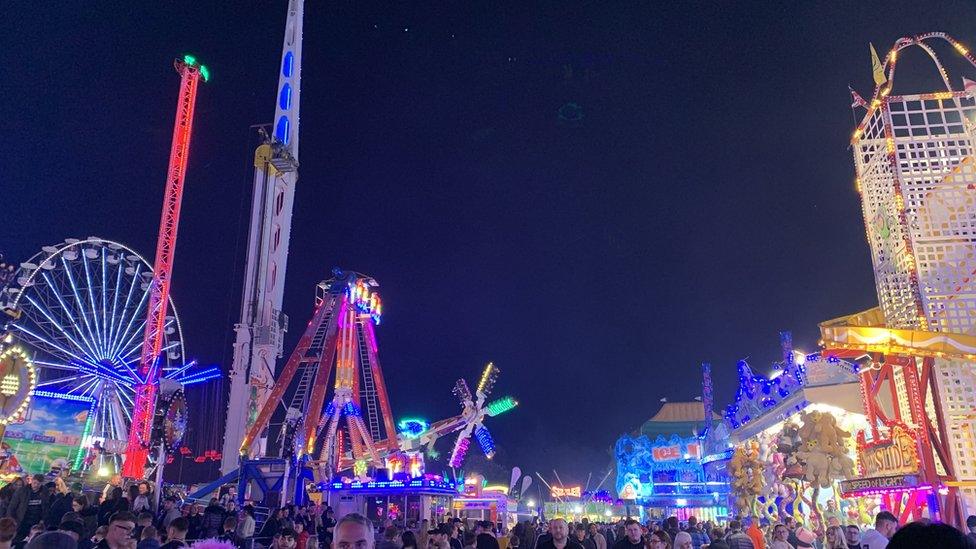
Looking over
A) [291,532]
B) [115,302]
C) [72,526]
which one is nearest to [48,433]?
[115,302]

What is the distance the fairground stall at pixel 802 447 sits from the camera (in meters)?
22.2

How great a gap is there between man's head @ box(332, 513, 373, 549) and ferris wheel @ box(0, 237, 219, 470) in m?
34.2

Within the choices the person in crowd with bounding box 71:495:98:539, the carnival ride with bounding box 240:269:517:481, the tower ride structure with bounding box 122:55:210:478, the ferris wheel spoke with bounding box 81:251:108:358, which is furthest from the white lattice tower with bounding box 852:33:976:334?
the ferris wheel spoke with bounding box 81:251:108:358

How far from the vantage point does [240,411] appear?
46312mm

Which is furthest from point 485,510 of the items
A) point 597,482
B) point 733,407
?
point 597,482

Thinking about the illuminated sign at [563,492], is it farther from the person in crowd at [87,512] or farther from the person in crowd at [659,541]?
the person in crowd at [659,541]

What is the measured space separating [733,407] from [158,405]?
27921 mm

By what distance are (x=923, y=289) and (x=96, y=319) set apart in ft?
130

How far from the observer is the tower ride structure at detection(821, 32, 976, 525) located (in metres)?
17.3

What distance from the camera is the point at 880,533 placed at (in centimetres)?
832

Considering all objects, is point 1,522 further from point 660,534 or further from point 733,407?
point 733,407

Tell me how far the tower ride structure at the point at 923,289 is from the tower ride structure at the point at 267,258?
38352mm

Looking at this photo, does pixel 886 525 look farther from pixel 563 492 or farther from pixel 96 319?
pixel 563 492

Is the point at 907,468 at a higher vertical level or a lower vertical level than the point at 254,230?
lower
